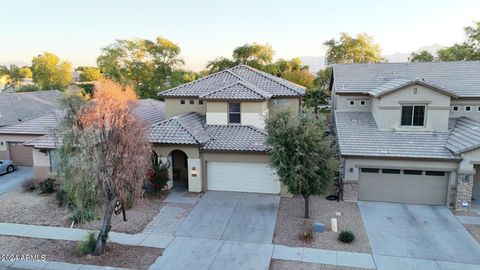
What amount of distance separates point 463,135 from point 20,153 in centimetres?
2998

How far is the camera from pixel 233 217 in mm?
16500

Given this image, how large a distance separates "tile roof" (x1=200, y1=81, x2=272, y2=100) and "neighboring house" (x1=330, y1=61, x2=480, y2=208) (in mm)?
5407

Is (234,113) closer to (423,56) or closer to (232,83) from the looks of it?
(232,83)

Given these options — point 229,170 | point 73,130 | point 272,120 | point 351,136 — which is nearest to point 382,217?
point 351,136

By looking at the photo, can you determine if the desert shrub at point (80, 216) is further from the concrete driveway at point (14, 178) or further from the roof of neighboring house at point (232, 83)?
the roof of neighboring house at point (232, 83)

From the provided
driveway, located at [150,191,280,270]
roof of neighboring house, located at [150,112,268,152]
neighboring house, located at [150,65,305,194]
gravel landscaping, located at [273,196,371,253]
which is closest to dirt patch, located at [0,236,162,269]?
driveway, located at [150,191,280,270]

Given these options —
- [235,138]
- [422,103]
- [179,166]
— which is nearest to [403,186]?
[422,103]

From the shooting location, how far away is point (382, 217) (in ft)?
53.8

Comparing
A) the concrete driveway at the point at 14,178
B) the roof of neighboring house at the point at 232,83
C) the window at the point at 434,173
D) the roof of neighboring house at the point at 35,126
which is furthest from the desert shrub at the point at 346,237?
the roof of neighboring house at the point at 35,126

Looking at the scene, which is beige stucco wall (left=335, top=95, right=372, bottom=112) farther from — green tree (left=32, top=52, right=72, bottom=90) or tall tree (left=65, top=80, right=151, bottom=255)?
green tree (left=32, top=52, right=72, bottom=90)

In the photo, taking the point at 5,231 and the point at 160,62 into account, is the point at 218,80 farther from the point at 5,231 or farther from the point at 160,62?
the point at 160,62

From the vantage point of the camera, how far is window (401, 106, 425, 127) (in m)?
19.7

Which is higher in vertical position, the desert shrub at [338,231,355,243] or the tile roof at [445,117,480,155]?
the tile roof at [445,117,480,155]

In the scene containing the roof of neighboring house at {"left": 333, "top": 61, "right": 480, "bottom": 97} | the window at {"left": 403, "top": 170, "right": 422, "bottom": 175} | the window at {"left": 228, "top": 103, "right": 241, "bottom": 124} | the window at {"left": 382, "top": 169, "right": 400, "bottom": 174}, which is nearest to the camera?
the window at {"left": 403, "top": 170, "right": 422, "bottom": 175}
